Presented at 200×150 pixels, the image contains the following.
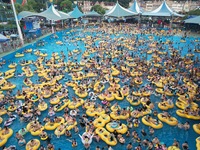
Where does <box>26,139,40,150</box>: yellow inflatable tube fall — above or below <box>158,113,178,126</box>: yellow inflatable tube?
below

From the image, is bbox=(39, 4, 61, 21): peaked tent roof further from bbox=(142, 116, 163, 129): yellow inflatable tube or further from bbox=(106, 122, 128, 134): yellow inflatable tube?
bbox=(142, 116, 163, 129): yellow inflatable tube

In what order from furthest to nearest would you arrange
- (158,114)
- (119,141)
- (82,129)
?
(158,114), (82,129), (119,141)

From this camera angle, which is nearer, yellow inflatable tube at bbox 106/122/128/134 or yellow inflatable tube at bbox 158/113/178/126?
yellow inflatable tube at bbox 106/122/128/134

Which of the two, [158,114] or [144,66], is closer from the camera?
[158,114]

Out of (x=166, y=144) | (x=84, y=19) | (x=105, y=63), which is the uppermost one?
(x=84, y=19)

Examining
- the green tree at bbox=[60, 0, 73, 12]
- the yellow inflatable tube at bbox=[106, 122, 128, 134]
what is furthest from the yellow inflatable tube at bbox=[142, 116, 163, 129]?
the green tree at bbox=[60, 0, 73, 12]

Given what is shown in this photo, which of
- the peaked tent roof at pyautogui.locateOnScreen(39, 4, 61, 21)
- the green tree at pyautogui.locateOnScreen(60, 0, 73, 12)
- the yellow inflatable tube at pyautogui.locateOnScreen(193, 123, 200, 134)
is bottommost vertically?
the yellow inflatable tube at pyautogui.locateOnScreen(193, 123, 200, 134)

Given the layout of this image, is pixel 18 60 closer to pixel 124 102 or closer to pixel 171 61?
pixel 124 102

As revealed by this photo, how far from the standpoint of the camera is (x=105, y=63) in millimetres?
20906

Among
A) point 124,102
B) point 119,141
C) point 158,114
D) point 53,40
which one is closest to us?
point 119,141

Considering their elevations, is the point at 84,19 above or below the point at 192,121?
above

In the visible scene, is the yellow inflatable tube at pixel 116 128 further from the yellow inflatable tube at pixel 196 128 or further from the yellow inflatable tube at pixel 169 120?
the yellow inflatable tube at pixel 196 128

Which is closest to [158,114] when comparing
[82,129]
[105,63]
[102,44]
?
[82,129]

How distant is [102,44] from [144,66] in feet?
33.8
